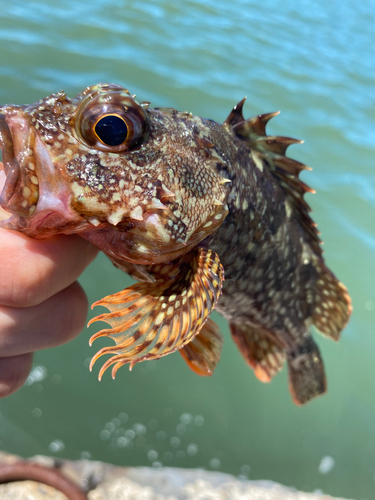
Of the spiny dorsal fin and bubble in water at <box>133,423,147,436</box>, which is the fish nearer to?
the spiny dorsal fin

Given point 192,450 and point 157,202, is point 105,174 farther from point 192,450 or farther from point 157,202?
point 192,450

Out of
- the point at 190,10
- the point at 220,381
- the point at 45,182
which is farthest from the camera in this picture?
the point at 190,10

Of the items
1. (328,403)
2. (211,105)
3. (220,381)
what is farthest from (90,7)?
(328,403)

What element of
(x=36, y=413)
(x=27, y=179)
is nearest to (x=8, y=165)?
(x=27, y=179)

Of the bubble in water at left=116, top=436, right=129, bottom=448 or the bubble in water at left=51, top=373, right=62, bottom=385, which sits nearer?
the bubble in water at left=116, top=436, right=129, bottom=448

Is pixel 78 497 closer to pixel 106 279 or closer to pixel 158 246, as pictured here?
pixel 158 246

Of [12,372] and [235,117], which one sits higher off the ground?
[235,117]

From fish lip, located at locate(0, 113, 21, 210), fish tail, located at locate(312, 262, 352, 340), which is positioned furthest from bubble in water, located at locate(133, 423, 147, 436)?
fish lip, located at locate(0, 113, 21, 210)
